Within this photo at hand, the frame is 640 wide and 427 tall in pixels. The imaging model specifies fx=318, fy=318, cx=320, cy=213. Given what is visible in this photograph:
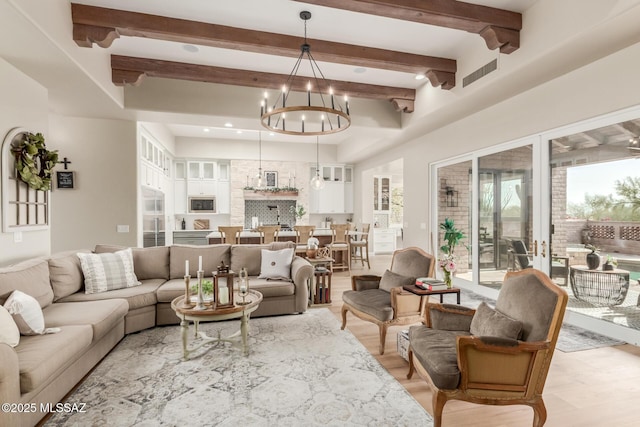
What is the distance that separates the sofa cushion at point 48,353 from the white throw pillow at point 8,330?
0.20 ft

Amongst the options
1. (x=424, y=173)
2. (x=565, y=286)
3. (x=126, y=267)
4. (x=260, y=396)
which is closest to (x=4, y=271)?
(x=126, y=267)

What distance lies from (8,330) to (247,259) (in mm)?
2521

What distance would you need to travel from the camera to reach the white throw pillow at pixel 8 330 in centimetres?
196

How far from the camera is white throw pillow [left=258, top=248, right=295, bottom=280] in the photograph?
4102 millimetres

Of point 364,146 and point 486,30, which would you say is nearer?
point 486,30

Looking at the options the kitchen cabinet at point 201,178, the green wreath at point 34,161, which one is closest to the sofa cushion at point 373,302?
the green wreath at point 34,161

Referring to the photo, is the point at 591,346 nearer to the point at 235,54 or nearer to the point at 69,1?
the point at 235,54

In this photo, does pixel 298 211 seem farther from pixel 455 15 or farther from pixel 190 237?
pixel 455 15

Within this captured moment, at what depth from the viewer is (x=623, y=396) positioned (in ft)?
7.44

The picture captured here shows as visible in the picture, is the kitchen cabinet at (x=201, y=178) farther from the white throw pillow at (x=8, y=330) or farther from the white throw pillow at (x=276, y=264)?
the white throw pillow at (x=8, y=330)

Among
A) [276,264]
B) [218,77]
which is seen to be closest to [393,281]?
[276,264]

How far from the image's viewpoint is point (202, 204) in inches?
341

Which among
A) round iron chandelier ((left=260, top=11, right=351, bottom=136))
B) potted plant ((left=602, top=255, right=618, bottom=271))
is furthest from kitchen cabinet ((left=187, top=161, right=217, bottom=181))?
potted plant ((left=602, top=255, right=618, bottom=271))

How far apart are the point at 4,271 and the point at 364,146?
6.61 meters
